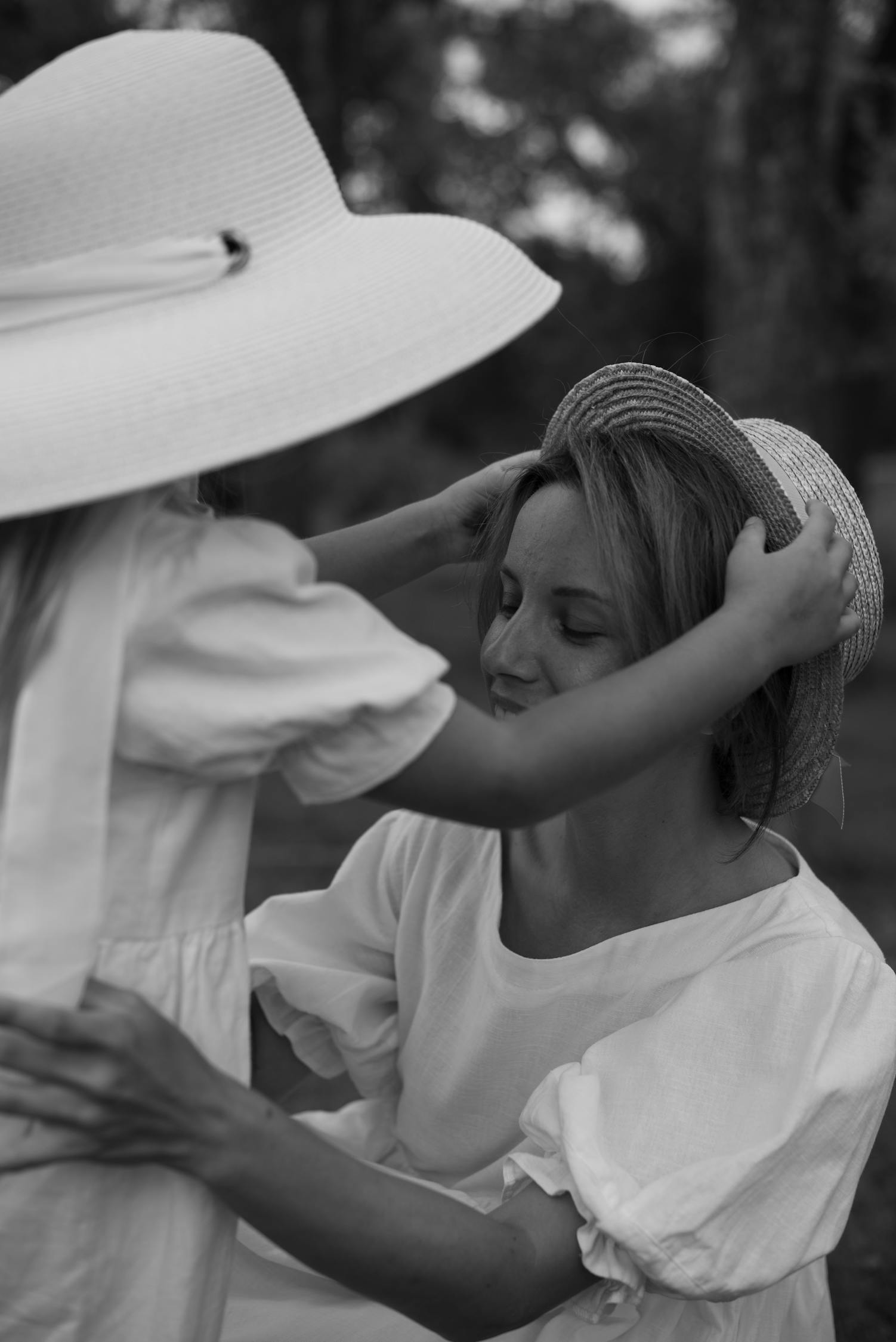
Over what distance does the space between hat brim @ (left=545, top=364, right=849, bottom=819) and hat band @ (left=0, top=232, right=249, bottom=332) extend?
846mm

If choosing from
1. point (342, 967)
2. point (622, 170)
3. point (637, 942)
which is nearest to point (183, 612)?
point (637, 942)

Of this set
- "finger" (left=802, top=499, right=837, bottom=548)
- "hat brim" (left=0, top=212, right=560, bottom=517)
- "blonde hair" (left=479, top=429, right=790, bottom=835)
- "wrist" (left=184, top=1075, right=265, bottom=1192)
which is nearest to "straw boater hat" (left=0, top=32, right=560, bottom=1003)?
"hat brim" (left=0, top=212, right=560, bottom=517)

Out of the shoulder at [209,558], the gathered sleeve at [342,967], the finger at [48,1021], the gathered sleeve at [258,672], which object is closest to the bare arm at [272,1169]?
the finger at [48,1021]

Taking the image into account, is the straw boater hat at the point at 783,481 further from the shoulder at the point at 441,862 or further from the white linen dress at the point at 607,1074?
the shoulder at the point at 441,862

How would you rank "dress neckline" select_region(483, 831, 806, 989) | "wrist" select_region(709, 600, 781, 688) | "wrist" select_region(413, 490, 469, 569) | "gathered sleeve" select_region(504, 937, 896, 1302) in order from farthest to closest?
"wrist" select_region(413, 490, 469, 569) → "dress neckline" select_region(483, 831, 806, 989) → "gathered sleeve" select_region(504, 937, 896, 1302) → "wrist" select_region(709, 600, 781, 688)

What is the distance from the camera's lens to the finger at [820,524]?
1819 millimetres

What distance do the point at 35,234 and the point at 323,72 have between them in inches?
447

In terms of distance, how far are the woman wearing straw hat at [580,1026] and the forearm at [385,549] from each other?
0.34ft

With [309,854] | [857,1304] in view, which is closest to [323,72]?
[309,854]

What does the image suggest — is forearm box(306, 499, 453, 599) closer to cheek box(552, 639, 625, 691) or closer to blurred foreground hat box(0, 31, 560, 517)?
cheek box(552, 639, 625, 691)

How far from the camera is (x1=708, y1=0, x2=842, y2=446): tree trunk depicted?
294 inches

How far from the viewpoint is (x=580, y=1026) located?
2232 mm

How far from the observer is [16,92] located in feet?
5.27

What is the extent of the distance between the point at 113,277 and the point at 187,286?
0.25ft
